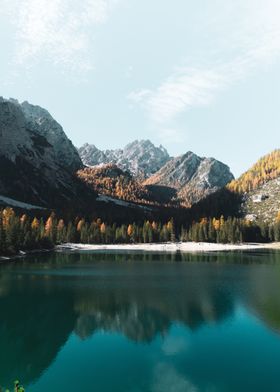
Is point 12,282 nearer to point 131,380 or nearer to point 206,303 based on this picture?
point 206,303

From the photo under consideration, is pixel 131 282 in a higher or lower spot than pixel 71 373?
higher

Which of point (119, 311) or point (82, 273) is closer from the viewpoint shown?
point (119, 311)

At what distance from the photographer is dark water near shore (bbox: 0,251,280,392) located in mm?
33875

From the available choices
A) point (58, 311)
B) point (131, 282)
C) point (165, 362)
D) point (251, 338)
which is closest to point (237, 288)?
point (131, 282)

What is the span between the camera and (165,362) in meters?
38.1

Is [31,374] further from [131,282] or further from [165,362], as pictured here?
[131,282]

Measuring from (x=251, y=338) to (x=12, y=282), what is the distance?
2159 inches

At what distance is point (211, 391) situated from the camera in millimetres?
31125

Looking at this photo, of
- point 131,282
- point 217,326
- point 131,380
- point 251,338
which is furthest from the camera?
point 131,282

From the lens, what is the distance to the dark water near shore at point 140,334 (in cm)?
3388

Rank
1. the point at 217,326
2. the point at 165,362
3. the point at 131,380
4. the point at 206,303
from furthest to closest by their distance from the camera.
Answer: the point at 206,303 → the point at 217,326 → the point at 165,362 → the point at 131,380

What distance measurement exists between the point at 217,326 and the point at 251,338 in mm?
6766

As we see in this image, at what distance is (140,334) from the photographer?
160 ft

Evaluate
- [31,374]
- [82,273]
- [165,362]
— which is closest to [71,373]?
[31,374]
